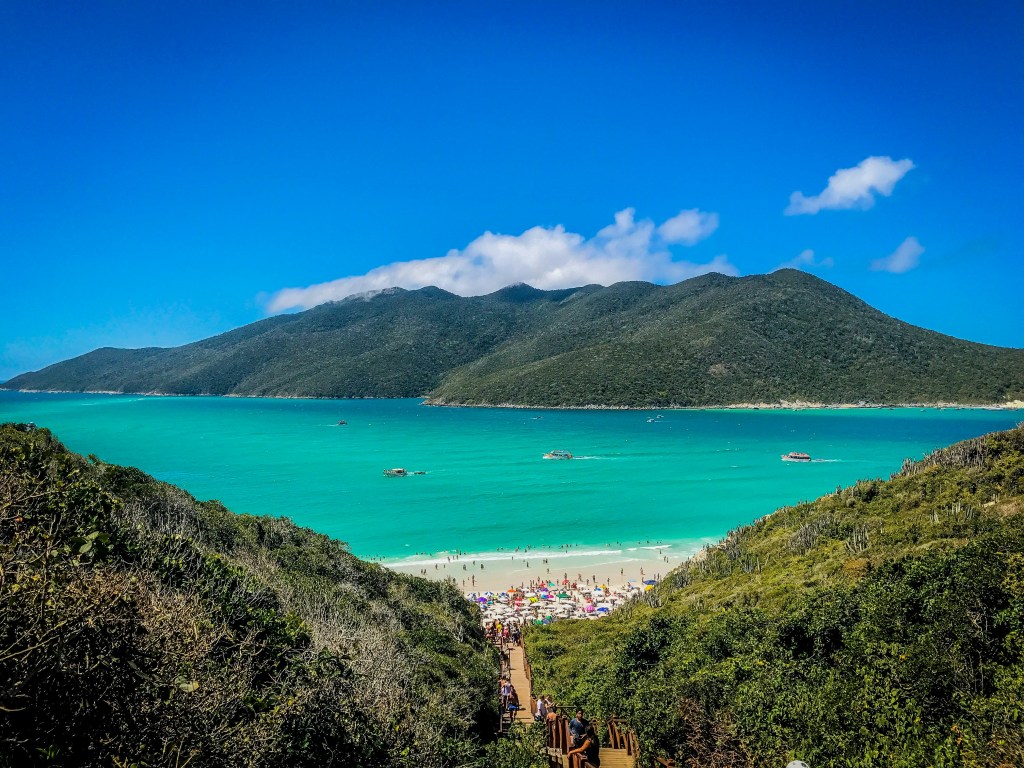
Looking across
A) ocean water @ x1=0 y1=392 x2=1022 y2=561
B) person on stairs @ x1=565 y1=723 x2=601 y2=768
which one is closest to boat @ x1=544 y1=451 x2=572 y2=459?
ocean water @ x1=0 y1=392 x2=1022 y2=561

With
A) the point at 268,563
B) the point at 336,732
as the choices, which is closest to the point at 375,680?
the point at 336,732

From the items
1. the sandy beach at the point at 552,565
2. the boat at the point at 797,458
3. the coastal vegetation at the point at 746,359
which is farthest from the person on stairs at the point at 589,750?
the coastal vegetation at the point at 746,359

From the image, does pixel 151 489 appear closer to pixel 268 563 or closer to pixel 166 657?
pixel 268 563

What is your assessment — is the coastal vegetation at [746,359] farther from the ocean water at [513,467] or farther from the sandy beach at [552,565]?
the sandy beach at [552,565]

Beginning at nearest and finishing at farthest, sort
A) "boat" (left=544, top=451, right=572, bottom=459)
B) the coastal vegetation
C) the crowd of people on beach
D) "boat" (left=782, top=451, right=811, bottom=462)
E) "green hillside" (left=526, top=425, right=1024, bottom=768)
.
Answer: "green hillside" (left=526, top=425, right=1024, bottom=768), the crowd of people on beach, "boat" (left=782, top=451, right=811, bottom=462), "boat" (left=544, top=451, right=572, bottom=459), the coastal vegetation

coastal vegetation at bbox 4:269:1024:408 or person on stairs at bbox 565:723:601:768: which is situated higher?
coastal vegetation at bbox 4:269:1024:408

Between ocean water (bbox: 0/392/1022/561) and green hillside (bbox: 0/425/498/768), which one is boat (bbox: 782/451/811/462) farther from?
green hillside (bbox: 0/425/498/768)
